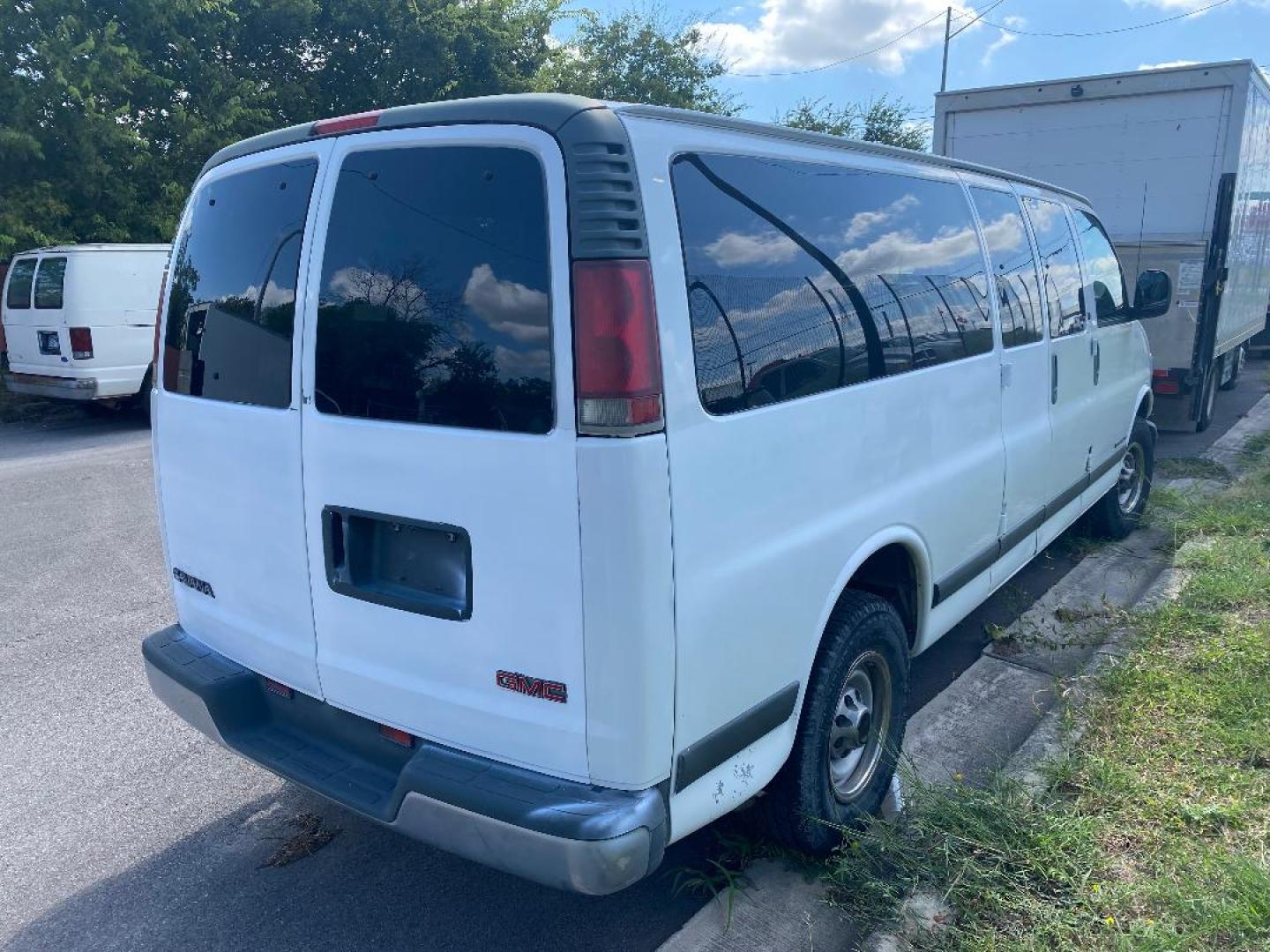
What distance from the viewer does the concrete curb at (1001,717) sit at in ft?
9.37

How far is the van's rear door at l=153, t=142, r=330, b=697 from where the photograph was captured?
2.77 meters

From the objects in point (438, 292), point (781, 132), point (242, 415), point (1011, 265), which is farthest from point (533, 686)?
point (1011, 265)

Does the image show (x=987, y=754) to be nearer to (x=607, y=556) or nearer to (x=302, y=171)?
(x=607, y=556)

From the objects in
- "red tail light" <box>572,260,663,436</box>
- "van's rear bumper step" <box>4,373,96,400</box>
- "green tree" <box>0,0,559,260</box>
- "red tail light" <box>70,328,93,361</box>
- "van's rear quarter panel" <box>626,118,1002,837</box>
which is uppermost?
"green tree" <box>0,0,559,260</box>

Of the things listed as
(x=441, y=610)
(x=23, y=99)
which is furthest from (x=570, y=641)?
(x=23, y=99)

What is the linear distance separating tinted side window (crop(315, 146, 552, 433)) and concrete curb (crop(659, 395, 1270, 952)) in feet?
→ 5.51

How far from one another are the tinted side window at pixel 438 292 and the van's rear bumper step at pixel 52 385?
33.3ft

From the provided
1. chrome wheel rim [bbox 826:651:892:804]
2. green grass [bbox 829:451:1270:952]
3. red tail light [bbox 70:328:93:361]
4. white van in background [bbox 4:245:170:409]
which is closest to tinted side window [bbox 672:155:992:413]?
chrome wheel rim [bbox 826:651:892:804]

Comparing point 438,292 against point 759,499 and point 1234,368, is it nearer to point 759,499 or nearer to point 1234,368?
point 759,499

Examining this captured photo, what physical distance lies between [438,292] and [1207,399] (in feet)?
31.8

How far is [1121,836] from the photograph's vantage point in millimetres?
3057

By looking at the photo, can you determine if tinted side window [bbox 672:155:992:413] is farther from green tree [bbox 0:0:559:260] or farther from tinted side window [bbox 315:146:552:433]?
green tree [bbox 0:0:559:260]

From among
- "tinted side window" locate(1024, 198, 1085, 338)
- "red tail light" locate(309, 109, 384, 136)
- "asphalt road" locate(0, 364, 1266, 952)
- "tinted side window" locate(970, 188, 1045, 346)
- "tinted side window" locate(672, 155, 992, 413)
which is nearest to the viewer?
"tinted side window" locate(672, 155, 992, 413)

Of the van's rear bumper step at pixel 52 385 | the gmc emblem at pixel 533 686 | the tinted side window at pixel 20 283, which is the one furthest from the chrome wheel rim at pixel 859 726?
the tinted side window at pixel 20 283
